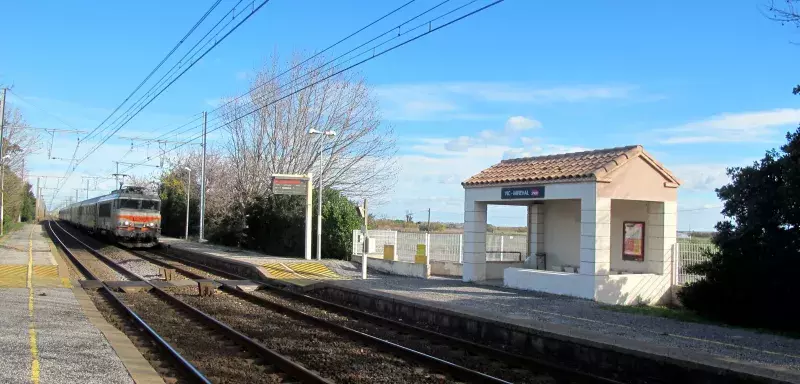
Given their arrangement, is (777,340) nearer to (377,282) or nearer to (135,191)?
(377,282)

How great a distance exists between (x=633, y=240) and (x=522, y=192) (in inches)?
132

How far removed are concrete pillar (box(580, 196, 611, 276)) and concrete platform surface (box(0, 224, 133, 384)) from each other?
11.2 meters

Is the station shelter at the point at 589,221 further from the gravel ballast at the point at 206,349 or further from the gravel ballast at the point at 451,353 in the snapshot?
the gravel ballast at the point at 206,349

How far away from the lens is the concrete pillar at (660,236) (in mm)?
17641

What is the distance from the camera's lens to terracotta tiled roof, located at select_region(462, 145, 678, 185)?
16.9 metres

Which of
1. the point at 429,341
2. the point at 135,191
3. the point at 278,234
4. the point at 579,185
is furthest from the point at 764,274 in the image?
the point at 135,191

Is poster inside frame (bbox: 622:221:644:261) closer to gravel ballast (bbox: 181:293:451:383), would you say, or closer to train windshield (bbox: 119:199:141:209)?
gravel ballast (bbox: 181:293:451:383)

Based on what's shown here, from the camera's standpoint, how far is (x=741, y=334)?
40.3ft

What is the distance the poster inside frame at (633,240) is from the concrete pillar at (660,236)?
5.2 inches

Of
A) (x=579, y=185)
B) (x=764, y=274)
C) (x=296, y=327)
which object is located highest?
(x=579, y=185)

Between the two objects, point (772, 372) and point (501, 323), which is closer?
point (772, 372)

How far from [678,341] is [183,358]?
7728mm

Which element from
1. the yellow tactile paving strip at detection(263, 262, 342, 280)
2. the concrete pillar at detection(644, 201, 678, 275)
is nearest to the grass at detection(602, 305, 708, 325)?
the concrete pillar at detection(644, 201, 678, 275)

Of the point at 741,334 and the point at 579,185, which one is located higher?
the point at 579,185
